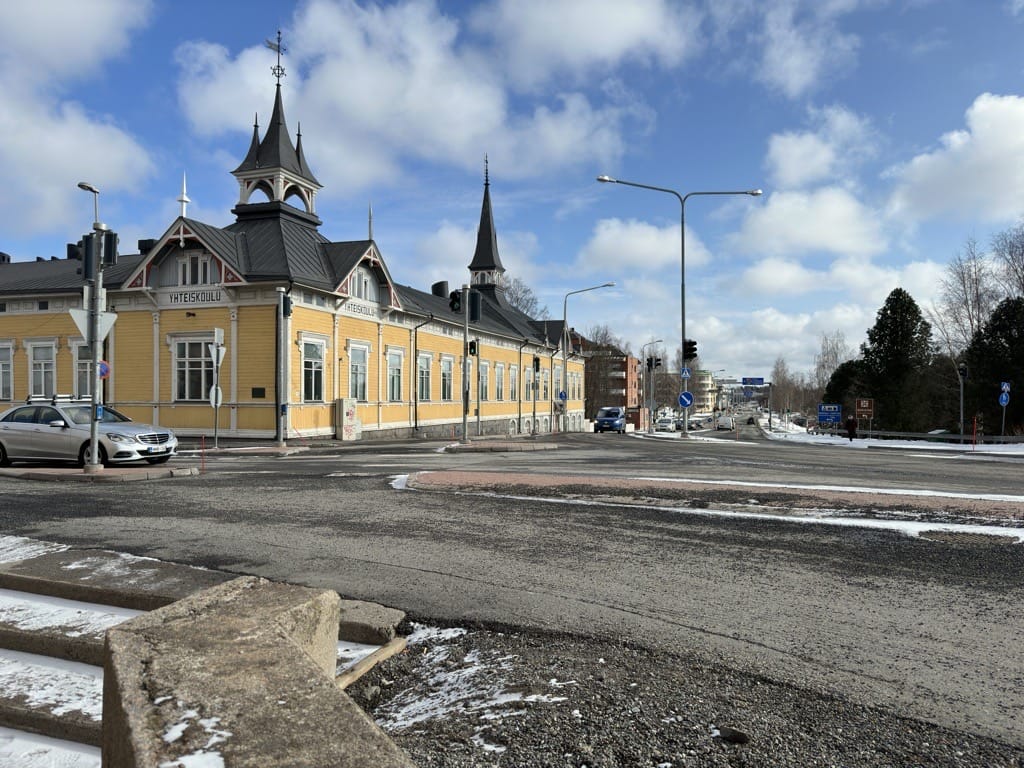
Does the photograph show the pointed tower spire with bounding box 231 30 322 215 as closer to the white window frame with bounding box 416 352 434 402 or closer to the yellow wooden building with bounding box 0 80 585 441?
the yellow wooden building with bounding box 0 80 585 441

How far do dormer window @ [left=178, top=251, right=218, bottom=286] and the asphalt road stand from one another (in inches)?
748

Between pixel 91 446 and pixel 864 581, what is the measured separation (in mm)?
13718

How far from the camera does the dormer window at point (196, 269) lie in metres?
28.5

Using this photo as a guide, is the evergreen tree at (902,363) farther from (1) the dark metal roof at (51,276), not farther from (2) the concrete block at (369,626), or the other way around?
(2) the concrete block at (369,626)

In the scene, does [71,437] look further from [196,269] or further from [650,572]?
[196,269]

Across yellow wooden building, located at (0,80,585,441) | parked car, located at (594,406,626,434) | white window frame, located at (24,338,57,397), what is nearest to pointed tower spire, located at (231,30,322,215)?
yellow wooden building, located at (0,80,585,441)

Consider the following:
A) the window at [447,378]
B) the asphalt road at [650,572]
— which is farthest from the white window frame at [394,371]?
the asphalt road at [650,572]

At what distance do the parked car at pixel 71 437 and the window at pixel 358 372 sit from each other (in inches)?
630

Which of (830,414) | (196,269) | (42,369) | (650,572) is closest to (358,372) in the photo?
(196,269)

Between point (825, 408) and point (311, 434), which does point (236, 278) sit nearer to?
point (311, 434)

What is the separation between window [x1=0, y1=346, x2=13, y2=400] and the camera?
32.6 meters

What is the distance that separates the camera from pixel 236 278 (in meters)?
27.8

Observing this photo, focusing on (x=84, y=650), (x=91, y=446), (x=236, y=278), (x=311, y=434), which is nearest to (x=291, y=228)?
(x=236, y=278)

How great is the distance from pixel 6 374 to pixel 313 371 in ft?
51.1
